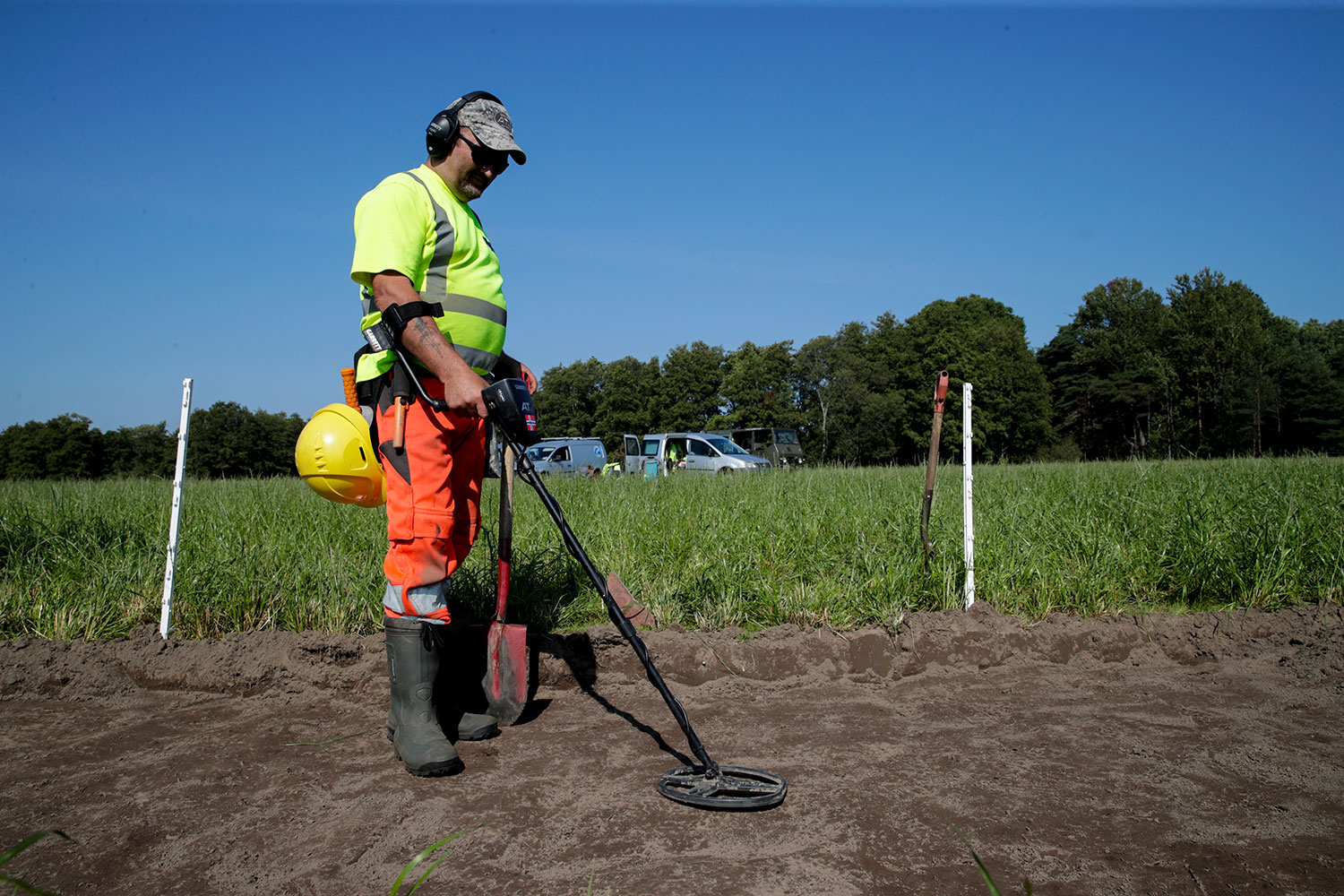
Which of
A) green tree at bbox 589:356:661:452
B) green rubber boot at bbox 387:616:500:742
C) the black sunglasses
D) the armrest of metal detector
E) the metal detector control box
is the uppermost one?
green tree at bbox 589:356:661:452

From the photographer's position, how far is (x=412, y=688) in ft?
8.39

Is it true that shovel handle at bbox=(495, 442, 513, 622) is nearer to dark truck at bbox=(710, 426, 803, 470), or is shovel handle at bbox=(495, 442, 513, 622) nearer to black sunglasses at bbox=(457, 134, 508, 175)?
black sunglasses at bbox=(457, 134, 508, 175)

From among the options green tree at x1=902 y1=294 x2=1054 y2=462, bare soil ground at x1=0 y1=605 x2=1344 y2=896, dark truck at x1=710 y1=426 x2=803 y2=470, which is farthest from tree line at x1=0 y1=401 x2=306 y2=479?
green tree at x1=902 y1=294 x2=1054 y2=462

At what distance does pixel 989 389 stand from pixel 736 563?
180 ft

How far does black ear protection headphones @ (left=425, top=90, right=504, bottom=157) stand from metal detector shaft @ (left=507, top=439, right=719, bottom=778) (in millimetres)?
1131

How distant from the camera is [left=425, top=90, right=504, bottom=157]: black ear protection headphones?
266 centimetres

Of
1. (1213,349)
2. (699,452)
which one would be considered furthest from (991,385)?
(699,452)

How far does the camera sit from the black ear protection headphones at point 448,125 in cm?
266

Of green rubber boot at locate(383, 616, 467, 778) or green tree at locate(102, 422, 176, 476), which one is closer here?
green rubber boot at locate(383, 616, 467, 778)

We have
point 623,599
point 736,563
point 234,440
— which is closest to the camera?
point 623,599

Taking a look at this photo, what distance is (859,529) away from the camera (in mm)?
4945

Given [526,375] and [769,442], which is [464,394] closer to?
[526,375]

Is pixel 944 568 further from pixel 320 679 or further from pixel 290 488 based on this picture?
pixel 290 488

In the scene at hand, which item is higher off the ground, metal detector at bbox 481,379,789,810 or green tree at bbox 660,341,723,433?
green tree at bbox 660,341,723,433
